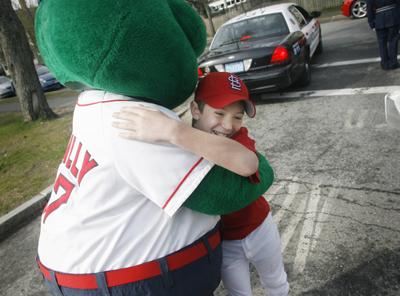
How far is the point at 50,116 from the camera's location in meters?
7.58

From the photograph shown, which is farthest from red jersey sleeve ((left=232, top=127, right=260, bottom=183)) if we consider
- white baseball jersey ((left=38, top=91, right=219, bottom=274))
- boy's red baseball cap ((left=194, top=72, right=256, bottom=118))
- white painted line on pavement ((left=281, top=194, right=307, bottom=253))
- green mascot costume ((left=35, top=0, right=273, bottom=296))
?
white painted line on pavement ((left=281, top=194, right=307, bottom=253))

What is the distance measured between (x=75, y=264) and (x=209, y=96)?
2.56 feet

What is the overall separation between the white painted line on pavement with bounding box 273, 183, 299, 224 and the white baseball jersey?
1899 millimetres

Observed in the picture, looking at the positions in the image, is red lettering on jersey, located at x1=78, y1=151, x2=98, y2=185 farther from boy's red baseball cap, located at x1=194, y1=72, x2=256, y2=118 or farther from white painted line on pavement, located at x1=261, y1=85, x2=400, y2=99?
white painted line on pavement, located at x1=261, y1=85, x2=400, y2=99

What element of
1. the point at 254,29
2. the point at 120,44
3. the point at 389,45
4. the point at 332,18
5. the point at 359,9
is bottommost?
the point at 332,18

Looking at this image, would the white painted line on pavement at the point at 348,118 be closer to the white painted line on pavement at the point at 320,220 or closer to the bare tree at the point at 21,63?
the white painted line on pavement at the point at 320,220

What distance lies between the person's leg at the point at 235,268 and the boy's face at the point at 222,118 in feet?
1.72

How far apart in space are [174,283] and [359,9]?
14.2 m

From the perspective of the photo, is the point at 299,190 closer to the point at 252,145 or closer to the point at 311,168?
the point at 311,168

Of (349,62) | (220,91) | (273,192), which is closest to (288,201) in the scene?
(273,192)

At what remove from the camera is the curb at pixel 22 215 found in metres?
3.55

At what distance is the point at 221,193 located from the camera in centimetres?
103

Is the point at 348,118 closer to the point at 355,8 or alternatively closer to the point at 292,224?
the point at 292,224

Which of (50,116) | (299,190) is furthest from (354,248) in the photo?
(50,116)
